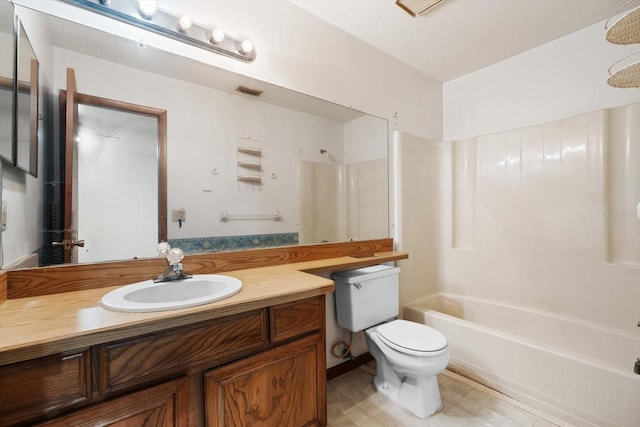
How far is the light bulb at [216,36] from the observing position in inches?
53.3

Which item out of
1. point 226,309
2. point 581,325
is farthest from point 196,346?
point 581,325

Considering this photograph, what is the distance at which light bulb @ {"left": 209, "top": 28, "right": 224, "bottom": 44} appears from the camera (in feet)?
4.44

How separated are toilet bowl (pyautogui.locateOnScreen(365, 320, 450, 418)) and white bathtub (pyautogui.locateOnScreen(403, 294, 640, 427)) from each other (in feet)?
1.44

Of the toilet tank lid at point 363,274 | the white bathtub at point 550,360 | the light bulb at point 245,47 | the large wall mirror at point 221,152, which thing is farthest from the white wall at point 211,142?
the white bathtub at point 550,360

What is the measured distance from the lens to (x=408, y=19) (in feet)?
5.91

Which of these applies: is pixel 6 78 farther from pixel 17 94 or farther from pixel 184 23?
pixel 184 23

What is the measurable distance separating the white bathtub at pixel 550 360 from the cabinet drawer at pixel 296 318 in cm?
125

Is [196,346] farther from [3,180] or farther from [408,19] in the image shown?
[408,19]

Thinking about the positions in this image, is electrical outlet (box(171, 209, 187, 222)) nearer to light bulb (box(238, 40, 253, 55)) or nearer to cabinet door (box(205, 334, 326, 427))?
cabinet door (box(205, 334, 326, 427))

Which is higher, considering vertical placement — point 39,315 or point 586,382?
point 39,315

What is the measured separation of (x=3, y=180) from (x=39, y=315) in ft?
1.57

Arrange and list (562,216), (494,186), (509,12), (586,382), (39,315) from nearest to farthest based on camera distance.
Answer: (39,315)
(586,382)
(509,12)
(562,216)
(494,186)

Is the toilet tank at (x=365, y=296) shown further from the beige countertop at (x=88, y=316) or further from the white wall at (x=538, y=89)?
the white wall at (x=538, y=89)

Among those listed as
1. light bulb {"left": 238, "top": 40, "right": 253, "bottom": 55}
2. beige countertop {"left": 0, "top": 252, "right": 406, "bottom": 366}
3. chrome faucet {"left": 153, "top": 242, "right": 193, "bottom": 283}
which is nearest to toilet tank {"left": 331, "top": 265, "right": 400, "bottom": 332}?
beige countertop {"left": 0, "top": 252, "right": 406, "bottom": 366}
